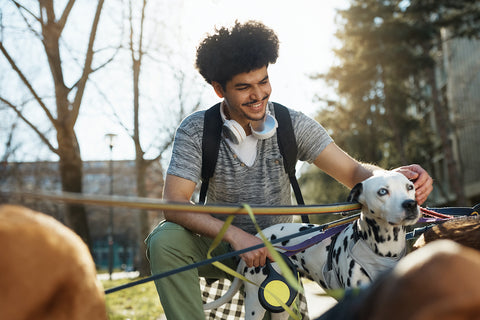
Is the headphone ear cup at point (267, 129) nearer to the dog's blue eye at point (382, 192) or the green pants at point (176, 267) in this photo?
the green pants at point (176, 267)

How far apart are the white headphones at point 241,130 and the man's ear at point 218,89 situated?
26 cm

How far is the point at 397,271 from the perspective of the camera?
1.02 meters

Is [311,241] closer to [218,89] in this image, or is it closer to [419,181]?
[419,181]

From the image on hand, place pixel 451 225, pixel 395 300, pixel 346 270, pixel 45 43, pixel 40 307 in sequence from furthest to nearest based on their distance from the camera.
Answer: pixel 45 43 < pixel 346 270 < pixel 451 225 < pixel 40 307 < pixel 395 300

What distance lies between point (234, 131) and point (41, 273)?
231cm

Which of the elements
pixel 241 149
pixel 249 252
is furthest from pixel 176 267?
pixel 241 149

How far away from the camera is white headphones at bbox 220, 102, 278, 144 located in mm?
3535

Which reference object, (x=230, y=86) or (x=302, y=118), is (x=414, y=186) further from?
(x=230, y=86)

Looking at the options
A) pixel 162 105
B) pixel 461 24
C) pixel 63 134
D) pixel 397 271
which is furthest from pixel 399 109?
pixel 397 271

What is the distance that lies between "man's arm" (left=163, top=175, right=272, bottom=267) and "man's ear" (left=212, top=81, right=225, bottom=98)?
2.66ft

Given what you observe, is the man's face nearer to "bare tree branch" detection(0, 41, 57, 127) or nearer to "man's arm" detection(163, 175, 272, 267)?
"man's arm" detection(163, 175, 272, 267)

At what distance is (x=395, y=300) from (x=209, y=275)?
9.37 ft

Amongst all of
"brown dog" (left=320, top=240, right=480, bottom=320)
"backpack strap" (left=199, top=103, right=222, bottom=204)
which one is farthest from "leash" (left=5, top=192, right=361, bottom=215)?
"backpack strap" (left=199, top=103, right=222, bottom=204)

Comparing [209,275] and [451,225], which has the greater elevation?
[451,225]
